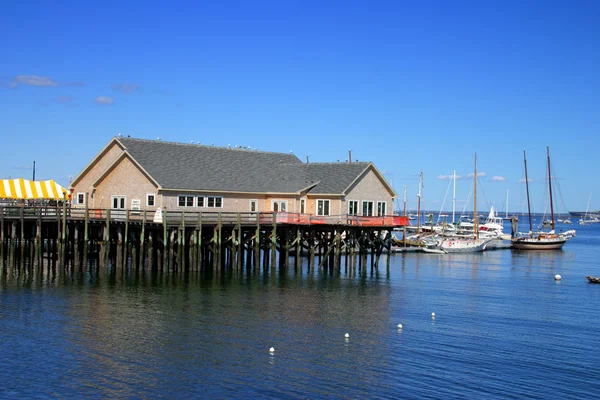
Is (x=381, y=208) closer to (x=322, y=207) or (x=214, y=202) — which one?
(x=322, y=207)

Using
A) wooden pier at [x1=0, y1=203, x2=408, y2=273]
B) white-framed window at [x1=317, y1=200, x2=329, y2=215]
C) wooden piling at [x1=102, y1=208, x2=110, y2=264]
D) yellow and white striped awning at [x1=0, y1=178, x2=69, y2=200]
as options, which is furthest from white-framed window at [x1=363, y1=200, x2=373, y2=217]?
yellow and white striped awning at [x1=0, y1=178, x2=69, y2=200]

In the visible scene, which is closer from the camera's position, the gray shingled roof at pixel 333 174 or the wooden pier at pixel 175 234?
the wooden pier at pixel 175 234

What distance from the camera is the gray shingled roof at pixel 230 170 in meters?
53.7

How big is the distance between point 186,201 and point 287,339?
23.2m

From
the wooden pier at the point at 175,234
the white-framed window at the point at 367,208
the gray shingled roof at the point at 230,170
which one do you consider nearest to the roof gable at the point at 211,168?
the gray shingled roof at the point at 230,170

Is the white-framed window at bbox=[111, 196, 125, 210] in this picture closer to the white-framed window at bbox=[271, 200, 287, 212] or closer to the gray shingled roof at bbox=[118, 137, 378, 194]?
the gray shingled roof at bbox=[118, 137, 378, 194]

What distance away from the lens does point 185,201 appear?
173 feet

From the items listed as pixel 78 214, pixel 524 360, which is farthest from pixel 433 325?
pixel 78 214

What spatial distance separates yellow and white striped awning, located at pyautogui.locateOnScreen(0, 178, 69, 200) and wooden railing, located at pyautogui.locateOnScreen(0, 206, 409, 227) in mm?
21942

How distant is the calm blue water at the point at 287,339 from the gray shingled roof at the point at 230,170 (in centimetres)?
817

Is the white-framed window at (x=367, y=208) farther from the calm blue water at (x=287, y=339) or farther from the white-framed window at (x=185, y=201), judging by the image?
the white-framed window at (x=185, y=201)

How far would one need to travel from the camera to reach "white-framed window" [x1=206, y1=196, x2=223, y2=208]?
5384 cm

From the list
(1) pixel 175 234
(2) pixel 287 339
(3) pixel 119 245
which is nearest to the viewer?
(2) pixel 287 339

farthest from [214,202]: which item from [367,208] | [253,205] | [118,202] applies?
[367,208]
